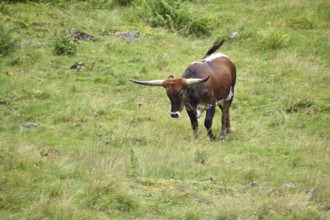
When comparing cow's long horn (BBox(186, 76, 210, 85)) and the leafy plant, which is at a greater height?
cow's long horn (BBox(186, 76, 210, 85))

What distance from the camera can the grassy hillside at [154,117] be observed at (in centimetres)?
792

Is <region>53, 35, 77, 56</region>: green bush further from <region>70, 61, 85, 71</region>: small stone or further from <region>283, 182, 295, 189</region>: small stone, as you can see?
<region>283, 182, 295, 189</region>: small stone

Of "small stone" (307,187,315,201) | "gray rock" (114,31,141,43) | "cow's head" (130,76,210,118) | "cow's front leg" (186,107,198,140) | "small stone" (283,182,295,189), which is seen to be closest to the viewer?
"small stone" (307,187,315,201)

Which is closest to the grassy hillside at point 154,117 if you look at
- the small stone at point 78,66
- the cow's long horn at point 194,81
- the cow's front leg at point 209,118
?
the small stone at point 78,66

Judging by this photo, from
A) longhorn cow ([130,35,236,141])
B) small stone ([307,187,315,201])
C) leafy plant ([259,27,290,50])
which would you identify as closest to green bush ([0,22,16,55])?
longhorn cow ([130,35,236,141])

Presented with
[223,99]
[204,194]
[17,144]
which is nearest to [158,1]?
[223,99]

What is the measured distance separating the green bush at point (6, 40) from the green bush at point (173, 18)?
5.56 meters

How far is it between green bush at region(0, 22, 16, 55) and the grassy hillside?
0.13 ft

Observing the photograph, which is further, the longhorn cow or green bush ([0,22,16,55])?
green bush ([0,22,16,55])

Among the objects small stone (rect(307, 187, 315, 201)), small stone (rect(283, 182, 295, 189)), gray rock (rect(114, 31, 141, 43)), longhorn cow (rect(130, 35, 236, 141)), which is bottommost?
gray rock (rect(114, 31, 141, 43))

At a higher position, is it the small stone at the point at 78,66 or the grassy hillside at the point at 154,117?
the grassy hillside at the point at 154,117

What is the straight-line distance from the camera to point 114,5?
915 inches

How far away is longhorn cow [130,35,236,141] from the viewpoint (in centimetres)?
1183

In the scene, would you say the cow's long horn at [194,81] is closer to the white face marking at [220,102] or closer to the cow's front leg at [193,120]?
the cow's front leg at [193,120]
